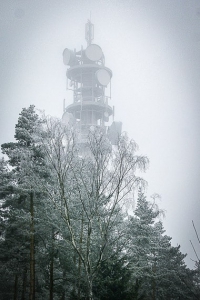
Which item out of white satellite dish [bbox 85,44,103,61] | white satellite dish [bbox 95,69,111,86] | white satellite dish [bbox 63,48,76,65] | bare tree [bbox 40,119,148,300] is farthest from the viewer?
white satellite dish [bbox 63,48,76,65]

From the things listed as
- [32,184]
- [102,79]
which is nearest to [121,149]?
[32,184]

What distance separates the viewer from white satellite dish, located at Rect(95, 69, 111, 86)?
7512 cm

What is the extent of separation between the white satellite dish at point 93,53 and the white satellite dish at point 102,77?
4918 millimetres

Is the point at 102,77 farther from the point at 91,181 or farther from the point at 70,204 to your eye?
the point at 70,204

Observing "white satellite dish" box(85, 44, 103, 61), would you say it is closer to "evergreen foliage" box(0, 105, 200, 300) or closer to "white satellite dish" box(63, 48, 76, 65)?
"white satellite dish" box(63, 48, 76, 65)

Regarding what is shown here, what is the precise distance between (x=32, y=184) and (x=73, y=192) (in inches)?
126

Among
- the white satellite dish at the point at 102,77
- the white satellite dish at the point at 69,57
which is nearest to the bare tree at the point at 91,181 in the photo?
the white satellite dish at the point at 102,77

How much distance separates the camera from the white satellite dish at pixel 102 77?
75.1 m

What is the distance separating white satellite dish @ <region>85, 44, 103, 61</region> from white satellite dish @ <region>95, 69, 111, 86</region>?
4918mm

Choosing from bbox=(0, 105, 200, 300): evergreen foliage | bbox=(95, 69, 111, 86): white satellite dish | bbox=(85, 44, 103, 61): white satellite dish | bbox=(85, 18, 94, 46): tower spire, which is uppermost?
bbox=(85, 18, 94, 46): tower spire

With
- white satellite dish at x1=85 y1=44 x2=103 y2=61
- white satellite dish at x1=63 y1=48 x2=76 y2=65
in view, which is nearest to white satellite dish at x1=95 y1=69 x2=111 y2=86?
white satellite dish at x1=85 y1=44 x2=103 y2=61

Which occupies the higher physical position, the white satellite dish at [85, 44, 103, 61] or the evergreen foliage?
the white satellite dish at [85, 44, 103, 61]

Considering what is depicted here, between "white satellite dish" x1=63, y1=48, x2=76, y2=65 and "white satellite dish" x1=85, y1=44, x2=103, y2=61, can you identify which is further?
"white satellite dish" x1=63, y1=48, x2=76, y2=65

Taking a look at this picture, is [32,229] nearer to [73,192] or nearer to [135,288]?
[73,192]
